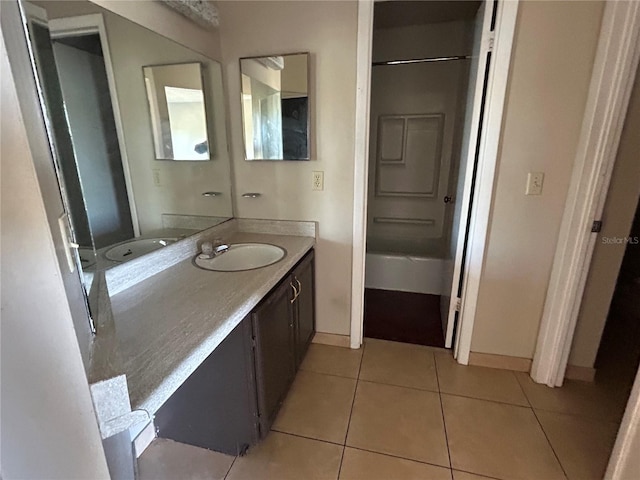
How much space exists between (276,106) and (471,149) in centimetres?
114

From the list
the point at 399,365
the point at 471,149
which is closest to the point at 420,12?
the point at 471,149

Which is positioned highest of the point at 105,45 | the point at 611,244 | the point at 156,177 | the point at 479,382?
the point at 105,45

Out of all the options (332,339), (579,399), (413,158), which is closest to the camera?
(579,399)

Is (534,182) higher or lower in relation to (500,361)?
higher

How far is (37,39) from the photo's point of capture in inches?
35.4

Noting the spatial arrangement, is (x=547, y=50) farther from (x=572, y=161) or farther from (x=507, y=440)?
(x=507, y=440)

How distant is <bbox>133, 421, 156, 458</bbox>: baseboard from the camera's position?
1.42 m

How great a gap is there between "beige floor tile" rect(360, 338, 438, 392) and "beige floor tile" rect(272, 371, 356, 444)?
18 centimetres

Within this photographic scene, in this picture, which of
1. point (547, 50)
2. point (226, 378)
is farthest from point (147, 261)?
point (547, 50)

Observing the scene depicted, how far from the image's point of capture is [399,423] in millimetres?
1591

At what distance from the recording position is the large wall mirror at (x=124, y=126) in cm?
100

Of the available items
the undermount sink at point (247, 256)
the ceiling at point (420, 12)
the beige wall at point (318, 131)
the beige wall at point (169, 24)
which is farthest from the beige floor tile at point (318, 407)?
the ceiling at point (420, 12)

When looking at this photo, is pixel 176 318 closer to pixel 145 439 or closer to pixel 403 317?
pixel 145 439

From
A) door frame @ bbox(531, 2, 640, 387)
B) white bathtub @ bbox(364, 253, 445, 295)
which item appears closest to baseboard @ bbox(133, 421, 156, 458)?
white bathtub @ bbox(364, 253, 445, 295)
